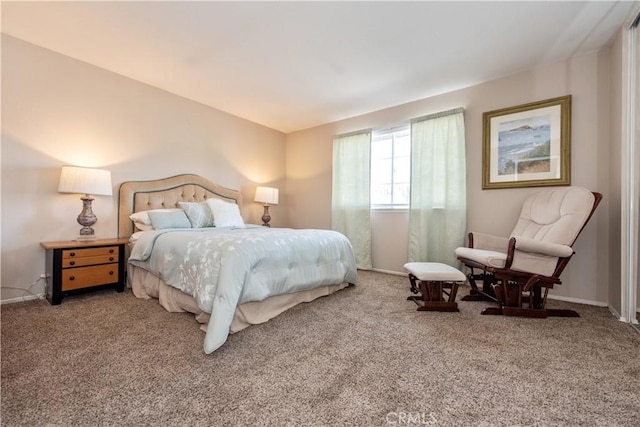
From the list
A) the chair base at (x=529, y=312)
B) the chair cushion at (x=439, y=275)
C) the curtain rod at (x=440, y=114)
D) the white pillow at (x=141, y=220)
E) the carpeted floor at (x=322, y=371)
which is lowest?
the carpeted floor at (x=322, y=371)

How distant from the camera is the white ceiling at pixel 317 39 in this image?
2125mm

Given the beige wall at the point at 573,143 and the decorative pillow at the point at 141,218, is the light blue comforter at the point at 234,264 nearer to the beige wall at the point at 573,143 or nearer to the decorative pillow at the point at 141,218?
the decorative pillow at the point at 141,218

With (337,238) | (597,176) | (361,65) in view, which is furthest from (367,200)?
(597,176)

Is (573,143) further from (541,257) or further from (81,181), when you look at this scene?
(81,181)

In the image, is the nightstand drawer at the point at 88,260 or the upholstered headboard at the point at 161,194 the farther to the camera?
the upholstered headboard at the point at 161,194

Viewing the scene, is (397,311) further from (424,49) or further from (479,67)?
(479,67)

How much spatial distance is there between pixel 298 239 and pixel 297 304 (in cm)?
62

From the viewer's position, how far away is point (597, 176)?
8.62 feet

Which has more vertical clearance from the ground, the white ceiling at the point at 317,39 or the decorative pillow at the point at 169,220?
the white ceiling at the point at 317,39

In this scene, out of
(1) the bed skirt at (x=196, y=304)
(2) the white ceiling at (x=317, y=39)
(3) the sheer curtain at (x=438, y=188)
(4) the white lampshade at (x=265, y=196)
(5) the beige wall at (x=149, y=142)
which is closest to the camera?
(1) the bed skirt at (x=196, y=304)

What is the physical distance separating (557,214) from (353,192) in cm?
251

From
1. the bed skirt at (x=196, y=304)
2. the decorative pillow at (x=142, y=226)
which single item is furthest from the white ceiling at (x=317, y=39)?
the bed skirt at (x=196, y=304)
